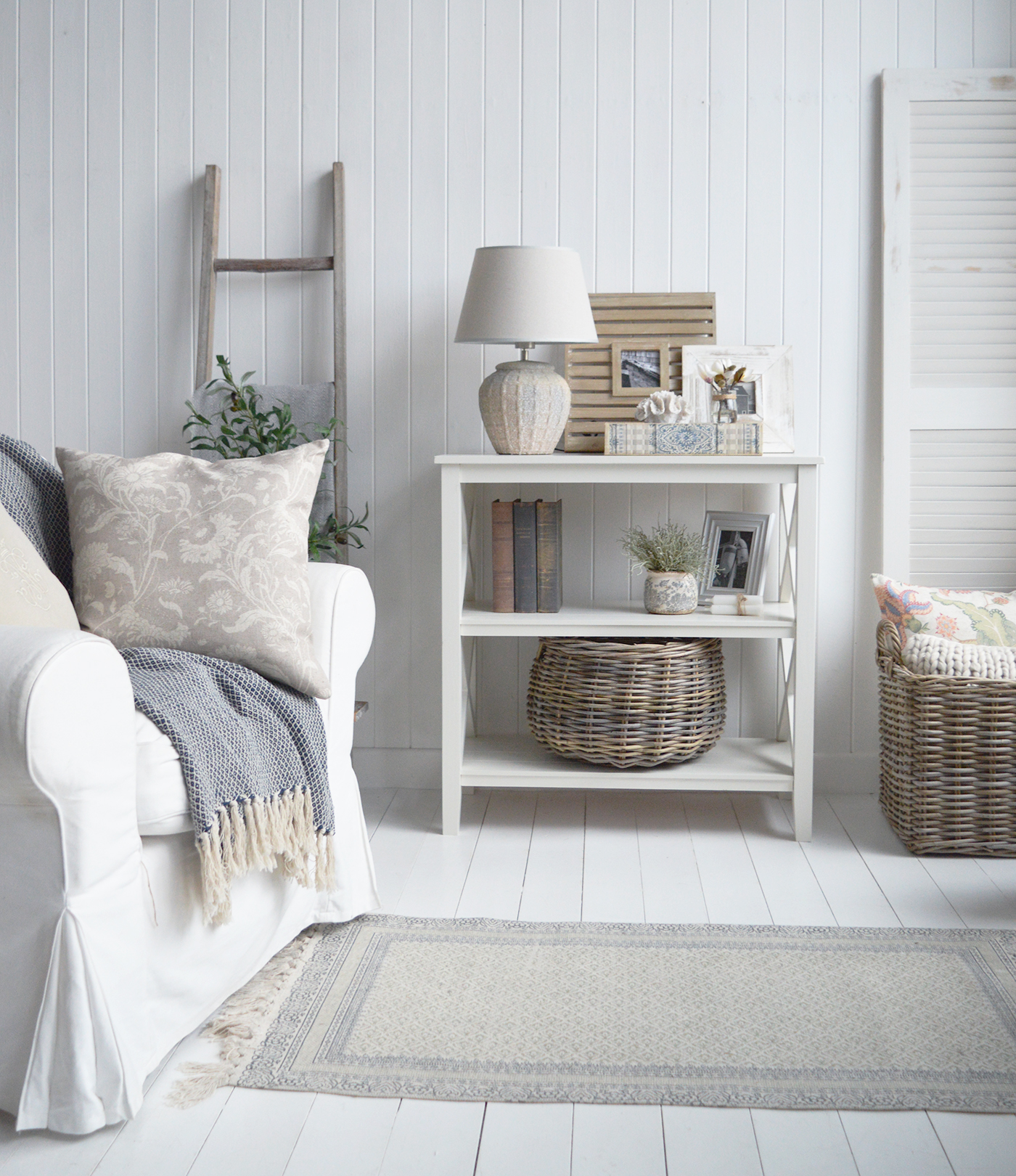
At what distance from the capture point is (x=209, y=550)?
71.6 inches

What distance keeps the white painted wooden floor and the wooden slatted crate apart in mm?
947

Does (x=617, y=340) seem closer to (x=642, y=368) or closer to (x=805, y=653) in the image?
(x=642, y=368)

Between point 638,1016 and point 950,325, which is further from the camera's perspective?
point 950,325

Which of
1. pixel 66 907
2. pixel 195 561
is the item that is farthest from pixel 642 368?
pixel 66 907

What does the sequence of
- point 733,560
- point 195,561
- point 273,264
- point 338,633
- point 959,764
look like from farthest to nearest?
point 273,264, point 733,560, point 959,764, point 338,633, point 195,561

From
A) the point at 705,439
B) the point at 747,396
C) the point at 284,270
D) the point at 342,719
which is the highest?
the point at 284,270

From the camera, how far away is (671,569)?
98.0 inches

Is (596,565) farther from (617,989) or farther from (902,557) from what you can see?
(617,989)

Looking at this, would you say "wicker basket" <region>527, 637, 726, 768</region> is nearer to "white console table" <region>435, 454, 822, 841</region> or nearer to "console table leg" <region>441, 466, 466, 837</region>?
"white console table" <region>435, 454, 822, 841</region>

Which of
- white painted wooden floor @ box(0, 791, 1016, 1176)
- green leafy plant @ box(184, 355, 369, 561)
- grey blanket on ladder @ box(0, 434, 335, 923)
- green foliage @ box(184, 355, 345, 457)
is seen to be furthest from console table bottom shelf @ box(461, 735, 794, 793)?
green foliage @ box(184, 355, 345, 457)

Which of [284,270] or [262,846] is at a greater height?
[284,270]

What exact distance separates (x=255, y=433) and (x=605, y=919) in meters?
1.44

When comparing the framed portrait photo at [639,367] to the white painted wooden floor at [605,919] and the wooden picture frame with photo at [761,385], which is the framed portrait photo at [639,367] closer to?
the wooden picture frame with photo at [761,385]

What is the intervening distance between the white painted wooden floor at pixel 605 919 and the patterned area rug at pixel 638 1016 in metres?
0.04
